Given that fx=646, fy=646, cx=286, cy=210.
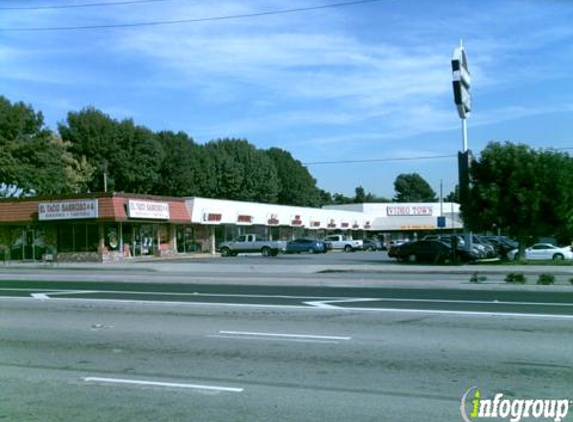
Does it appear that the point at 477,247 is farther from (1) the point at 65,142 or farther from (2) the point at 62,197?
(1) the point at 65,142

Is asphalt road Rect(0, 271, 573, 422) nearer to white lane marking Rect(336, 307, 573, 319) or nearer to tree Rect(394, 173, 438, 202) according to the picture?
white lane marking Rect(336, 307, 573, 319)

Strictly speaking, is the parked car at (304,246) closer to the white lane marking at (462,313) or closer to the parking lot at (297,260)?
the parking lot at (297,260)

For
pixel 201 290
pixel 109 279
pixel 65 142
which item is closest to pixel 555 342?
pixel 201 290

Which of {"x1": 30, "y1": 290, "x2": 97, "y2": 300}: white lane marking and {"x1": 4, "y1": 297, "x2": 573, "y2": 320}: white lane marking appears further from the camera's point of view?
{"x1": 30, "y1": 290, "x2": 97, "y2": 300}: white lane marking

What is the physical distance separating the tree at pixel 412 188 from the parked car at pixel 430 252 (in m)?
123

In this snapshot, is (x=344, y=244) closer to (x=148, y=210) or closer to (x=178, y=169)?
(x=178, y=169)

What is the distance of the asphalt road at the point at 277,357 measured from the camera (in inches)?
270

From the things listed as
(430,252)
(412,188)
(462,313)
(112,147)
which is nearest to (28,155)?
(112,147)

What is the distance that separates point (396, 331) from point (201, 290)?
10.6 metres

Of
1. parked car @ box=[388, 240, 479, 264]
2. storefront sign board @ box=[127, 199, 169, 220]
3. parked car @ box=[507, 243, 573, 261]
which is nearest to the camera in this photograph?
parked car @ box=[388, 240, 479, 264]

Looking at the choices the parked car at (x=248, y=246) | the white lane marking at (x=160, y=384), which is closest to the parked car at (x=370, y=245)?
the parked car at (x=248, y=246)

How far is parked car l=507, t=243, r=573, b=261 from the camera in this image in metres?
39.9

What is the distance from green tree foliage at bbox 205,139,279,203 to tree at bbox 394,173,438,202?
7378cm

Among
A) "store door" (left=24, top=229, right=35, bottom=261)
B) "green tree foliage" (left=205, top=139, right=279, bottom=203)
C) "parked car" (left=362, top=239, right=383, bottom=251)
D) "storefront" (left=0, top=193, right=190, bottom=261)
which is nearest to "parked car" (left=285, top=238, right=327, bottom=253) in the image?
"parked car" (left=362, top=239, right=383, bottom=251)
